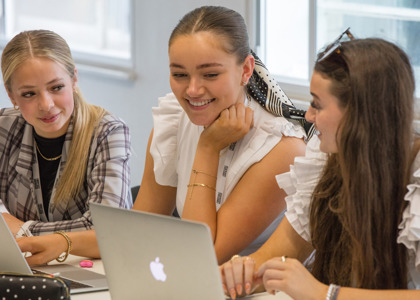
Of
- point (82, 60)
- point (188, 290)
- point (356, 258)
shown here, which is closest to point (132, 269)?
point (188, 290)

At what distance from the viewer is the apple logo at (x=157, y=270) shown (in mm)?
1537

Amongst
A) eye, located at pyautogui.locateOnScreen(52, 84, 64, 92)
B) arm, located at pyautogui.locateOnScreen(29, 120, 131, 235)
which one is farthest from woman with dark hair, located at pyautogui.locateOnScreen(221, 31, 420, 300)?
eye, located at pyautogui.locateOnScreen(52, 84, 64, 92)

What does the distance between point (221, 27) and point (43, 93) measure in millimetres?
650

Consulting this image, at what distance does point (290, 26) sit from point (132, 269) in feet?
8.79

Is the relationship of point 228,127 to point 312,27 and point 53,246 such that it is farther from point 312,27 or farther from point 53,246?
point 312,27

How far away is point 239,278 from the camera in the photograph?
1782mm

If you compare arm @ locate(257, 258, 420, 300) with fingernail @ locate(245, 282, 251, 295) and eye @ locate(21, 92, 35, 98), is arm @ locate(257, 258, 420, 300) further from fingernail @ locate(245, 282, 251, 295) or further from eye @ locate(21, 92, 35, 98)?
eye @ locate(21, 92, 35, 98)

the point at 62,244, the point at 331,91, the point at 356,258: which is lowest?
the point at 62,244

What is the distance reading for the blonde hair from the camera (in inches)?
95.8

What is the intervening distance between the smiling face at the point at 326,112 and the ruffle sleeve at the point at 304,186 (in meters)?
0.17

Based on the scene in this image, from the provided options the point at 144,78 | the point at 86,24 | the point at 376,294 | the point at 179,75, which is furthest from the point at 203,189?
the point at 86,24

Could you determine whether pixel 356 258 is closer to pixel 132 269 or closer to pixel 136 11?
pixel 132 269

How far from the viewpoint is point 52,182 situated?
2545 mm

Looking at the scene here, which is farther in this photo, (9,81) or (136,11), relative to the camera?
(136,11)
